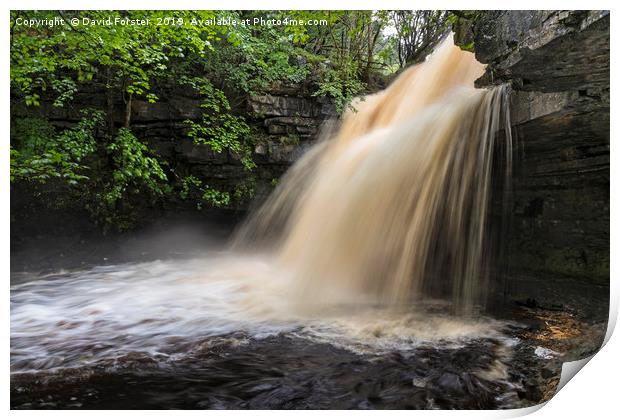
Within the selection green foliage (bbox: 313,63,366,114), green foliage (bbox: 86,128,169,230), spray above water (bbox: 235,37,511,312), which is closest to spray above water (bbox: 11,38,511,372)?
spray above water (bbox: 235,37,511,312)

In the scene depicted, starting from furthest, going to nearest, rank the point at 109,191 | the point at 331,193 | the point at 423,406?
the point at 331,193 < the point at 109,191 < the point at 423,406

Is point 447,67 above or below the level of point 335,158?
above

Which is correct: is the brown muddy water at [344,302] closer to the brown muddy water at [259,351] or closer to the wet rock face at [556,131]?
the brown muddy water at [259,351]

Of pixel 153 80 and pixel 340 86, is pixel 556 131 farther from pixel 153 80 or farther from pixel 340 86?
pixel 153 80

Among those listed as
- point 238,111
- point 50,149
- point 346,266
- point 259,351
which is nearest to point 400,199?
point 346,266

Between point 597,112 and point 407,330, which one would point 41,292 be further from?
point 597,112

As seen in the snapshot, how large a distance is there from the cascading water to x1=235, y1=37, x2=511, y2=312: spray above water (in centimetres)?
1

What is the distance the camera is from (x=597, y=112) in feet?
5.78

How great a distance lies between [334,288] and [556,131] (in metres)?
1.53

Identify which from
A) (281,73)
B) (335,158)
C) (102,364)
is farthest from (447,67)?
(102,364)

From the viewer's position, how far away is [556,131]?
1.95m

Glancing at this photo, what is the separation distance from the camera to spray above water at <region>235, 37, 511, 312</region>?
230cm

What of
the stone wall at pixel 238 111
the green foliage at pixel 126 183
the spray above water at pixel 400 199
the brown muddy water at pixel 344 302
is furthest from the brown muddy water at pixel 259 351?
the stone wall at pixel 238 111

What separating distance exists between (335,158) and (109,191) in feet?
5.53
